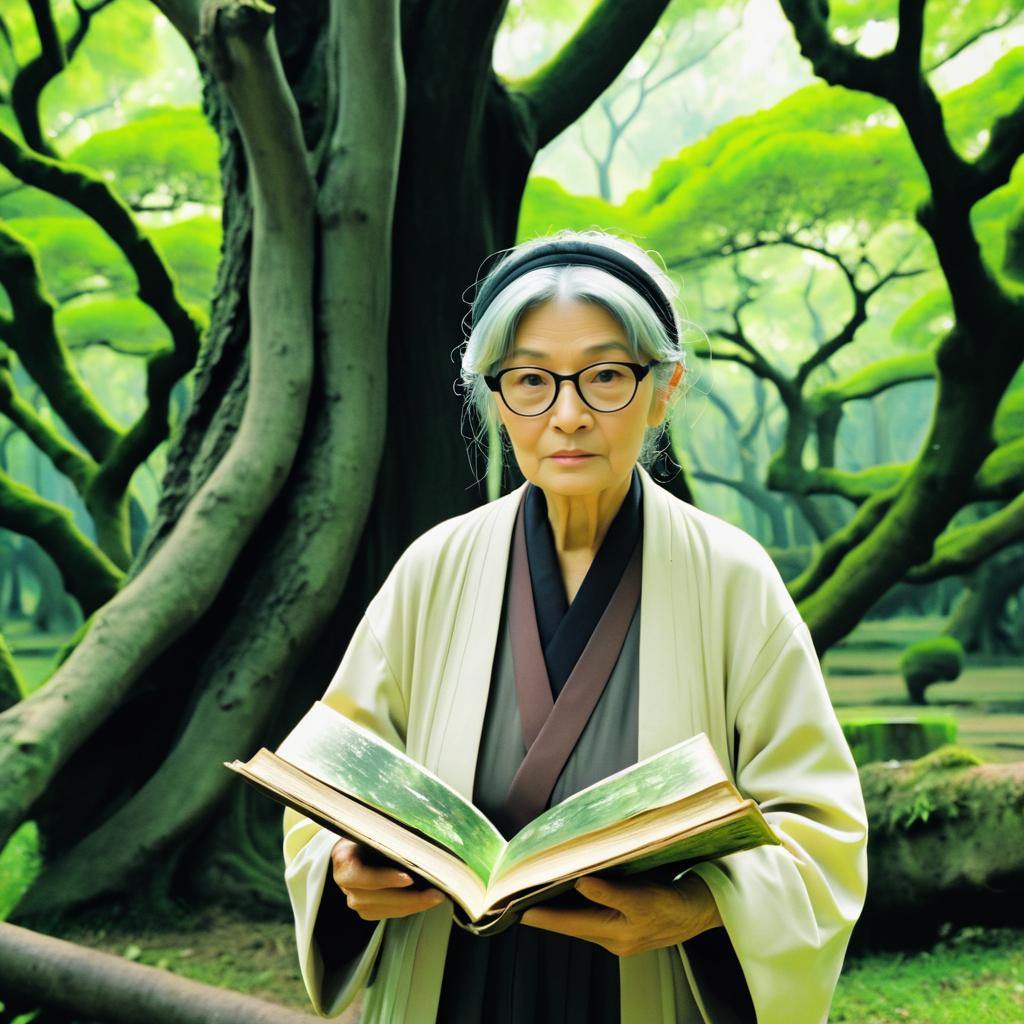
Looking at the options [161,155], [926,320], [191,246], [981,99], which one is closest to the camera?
[981,99]

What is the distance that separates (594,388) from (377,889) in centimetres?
59

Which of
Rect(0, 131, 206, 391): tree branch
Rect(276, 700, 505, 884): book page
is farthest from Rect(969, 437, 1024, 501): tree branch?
Rect(276, 700, 505, 884): book page

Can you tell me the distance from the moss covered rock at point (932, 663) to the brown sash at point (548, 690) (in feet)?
29.6

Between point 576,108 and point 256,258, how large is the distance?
1.62 metres

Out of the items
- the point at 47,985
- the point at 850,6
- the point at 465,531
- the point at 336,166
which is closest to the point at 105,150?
the point at 850,6

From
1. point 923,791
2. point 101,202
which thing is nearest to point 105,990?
point 923,791

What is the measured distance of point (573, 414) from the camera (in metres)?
1.28

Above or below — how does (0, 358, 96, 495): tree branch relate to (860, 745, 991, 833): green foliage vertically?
above

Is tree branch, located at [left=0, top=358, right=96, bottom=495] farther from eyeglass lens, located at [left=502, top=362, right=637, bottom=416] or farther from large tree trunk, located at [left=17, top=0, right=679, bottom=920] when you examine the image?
eyeglass lens, located at [left=502, top=362, right=637, bottom=416]

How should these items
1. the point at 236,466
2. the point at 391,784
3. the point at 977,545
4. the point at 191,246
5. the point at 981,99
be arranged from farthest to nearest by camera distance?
the point at 191,246
the point at 981,99
the point at 977,545
the point at 236,466
the point at 391,784

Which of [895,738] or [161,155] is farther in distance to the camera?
[161,155]

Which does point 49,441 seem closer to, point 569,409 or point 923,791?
point 923,791

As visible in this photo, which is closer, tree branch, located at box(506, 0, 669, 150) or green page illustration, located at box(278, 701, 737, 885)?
green page illustration, located at box(278, 701, 737, 885)

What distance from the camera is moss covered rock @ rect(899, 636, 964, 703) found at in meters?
9.66
